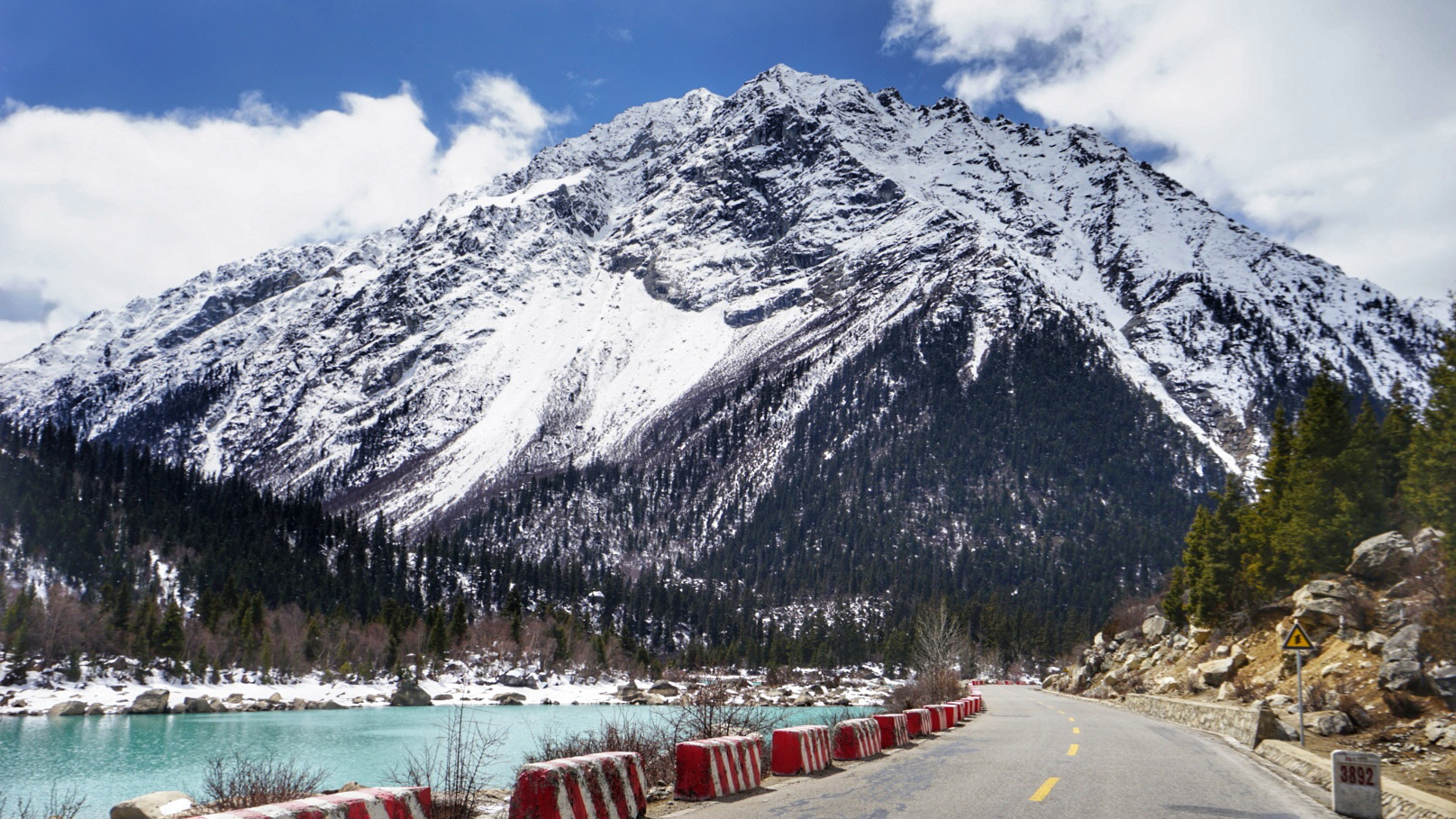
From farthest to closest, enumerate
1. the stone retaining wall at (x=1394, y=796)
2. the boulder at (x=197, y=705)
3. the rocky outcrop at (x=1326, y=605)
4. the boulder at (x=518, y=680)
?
the boulder at (x=518, y=680) < the boulder at (x=197, y=705) < the rocky outcrop at (x=1326, y=605) < the stone retaining wall at (x=1394, y=796)

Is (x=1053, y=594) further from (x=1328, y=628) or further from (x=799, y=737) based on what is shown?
(x=799, y=737)

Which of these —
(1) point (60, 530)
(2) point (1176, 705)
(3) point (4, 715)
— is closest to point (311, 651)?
(1) point (60, 530)

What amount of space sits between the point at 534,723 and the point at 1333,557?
160 feet

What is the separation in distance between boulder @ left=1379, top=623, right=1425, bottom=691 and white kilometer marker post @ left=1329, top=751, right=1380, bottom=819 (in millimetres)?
8906

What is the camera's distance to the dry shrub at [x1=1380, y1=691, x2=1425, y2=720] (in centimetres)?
1955

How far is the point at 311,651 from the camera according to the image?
102 metres

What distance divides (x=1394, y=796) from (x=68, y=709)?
77782 millimetres

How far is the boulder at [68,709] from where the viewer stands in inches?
2510

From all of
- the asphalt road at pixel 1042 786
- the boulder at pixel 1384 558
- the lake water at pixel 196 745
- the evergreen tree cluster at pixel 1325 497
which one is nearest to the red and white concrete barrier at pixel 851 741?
the asphalt road at pixel 1042 786

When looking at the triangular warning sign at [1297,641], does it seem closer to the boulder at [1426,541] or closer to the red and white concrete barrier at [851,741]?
the boulder at [1426,541]

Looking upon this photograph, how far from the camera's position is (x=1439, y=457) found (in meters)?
23.2

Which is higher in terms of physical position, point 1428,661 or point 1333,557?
point 1333,557

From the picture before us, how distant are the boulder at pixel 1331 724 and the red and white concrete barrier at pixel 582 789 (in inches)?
706

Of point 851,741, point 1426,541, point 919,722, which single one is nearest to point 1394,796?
point 851,741
